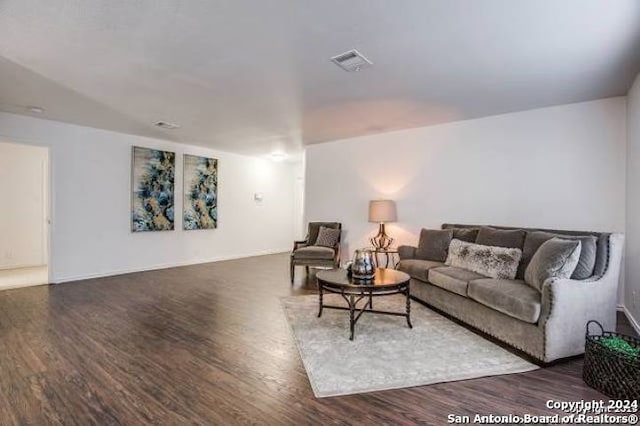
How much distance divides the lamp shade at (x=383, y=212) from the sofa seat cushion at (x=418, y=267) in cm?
96

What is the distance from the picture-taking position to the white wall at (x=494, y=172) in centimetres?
391

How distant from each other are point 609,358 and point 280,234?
734 centimetres

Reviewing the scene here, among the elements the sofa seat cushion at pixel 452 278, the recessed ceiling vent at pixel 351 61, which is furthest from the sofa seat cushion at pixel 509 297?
the recessed ceiling vent at pixel 351 61

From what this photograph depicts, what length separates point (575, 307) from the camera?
8.35 ft

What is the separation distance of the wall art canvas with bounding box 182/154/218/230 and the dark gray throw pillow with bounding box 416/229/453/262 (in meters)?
4.54

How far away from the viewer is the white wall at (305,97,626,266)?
3.91 meters

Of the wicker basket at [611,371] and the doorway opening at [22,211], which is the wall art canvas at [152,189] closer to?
the doorway opening at [22,211]

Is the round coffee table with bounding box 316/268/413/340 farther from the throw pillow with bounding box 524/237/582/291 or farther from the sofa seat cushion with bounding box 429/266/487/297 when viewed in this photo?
the throw pillow with bounding box 524/237/582/291

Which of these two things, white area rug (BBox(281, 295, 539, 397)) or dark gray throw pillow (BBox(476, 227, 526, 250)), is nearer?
white area rug (BBox(281, 295, 539, 397))

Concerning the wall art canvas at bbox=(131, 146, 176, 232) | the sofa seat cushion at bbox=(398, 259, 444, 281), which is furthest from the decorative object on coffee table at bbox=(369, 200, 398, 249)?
the wall art canvas at bbox=(131, 146, 176, 232)

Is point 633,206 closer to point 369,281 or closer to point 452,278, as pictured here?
point 452,278

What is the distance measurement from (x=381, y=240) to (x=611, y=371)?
3559 mm

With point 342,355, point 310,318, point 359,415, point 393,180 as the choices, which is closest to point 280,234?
point 393,180

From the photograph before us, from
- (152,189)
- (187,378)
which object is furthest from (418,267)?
(152,189)
